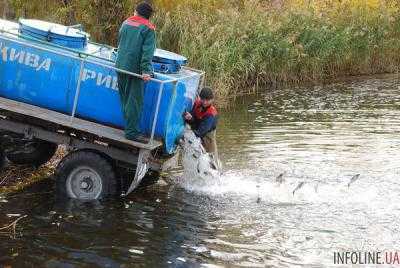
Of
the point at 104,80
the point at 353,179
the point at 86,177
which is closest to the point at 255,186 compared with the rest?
the point at 353,179

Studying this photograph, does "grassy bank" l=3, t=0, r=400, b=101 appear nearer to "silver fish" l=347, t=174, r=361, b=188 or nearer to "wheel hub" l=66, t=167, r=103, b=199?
"silver fish" l=347, t=174, r=361, b=188

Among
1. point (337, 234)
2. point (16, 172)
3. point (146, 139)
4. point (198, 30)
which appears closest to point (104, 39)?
point (198, 30)

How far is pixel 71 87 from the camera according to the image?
792 cm

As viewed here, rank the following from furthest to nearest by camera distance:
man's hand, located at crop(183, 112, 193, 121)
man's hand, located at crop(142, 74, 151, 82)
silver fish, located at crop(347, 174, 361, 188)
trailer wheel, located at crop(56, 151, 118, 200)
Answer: silver fish, located at crop(347, 174, 361, 188) → man's hand, located at crop(183, 112, 193, 121) → trailer wheel, located at crop(56, 151, 118, 200) → man's hand, located at crop(142, 74, 151, 82)

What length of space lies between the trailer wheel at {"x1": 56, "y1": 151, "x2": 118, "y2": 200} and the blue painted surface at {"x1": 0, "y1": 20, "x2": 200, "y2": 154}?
542 mm

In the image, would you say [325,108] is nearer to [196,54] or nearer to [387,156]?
[196,54]

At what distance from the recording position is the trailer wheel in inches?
311

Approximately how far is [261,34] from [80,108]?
11849 mm

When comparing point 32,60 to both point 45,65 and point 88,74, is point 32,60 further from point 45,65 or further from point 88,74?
point 88,74

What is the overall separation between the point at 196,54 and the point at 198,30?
113 cm

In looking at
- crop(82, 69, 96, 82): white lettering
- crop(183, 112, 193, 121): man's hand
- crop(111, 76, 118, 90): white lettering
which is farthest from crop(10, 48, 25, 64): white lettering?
crop(183, 112, 193, 121): man's hand

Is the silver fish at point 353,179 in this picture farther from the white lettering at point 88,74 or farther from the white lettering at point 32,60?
the white lettering at point 32,60

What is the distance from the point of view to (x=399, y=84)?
68.1 feet

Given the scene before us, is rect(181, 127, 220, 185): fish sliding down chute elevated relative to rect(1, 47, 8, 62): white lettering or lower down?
lower down
